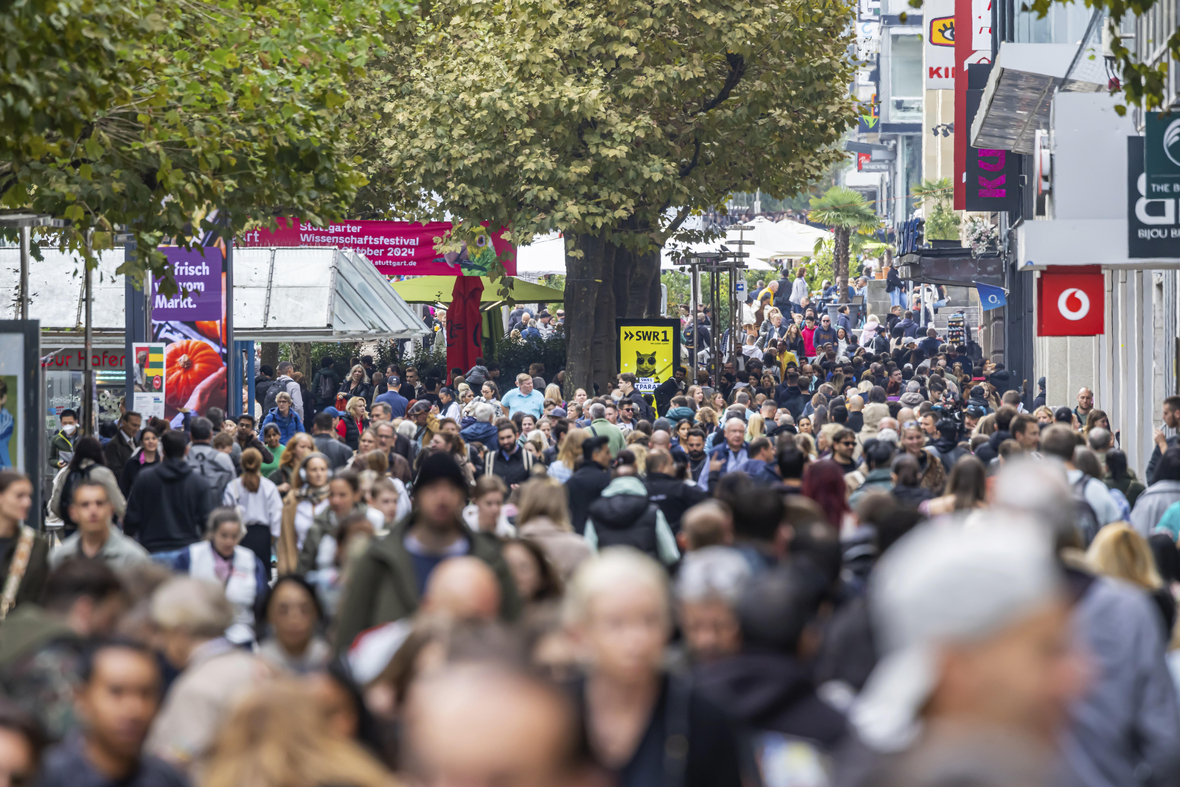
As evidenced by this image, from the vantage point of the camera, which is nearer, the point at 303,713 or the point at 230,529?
the point at 303,713

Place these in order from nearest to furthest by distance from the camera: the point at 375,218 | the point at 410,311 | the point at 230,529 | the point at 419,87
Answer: the point at 230,529 → the point at 419,87 → the point at 410,311 → the point at 375,218

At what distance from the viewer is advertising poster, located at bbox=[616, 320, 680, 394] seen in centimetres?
2683

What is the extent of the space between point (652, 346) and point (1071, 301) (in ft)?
30.0

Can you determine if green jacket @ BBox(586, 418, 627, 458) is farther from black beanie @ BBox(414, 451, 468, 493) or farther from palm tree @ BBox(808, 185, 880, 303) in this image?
palm tree @ BBox(808, 185, 880, 303)

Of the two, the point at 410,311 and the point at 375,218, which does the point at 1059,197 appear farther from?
the point at 375,218

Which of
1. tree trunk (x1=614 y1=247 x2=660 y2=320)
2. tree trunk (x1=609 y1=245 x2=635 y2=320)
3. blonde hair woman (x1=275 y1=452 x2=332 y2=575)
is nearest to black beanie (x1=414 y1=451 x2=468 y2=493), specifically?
blonde hair woman (x1=275 y1=452 x2=332 y2=575)

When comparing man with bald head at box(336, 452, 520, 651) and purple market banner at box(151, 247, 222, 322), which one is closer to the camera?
man with bald head at box(336, 452, 520, 651)

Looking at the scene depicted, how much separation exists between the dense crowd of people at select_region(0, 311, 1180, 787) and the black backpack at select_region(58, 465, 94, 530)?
996mm

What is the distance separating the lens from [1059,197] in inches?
634

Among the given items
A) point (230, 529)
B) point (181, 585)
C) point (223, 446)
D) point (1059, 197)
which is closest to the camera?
point (181, 585)

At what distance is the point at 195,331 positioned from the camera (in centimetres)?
2112

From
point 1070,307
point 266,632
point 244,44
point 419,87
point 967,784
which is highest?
point 419,87

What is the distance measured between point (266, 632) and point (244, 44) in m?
9.32

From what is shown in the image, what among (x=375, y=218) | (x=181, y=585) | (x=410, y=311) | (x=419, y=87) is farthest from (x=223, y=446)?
(x=375, y=218)
